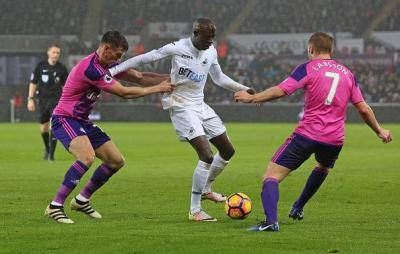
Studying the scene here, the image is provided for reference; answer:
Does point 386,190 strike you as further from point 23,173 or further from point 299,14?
point 299,14

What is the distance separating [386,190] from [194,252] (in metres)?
6.57

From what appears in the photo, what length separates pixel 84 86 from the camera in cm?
1043

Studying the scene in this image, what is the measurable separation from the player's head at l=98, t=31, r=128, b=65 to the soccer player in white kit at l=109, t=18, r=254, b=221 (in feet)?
0.84

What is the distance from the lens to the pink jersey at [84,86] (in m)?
10.2

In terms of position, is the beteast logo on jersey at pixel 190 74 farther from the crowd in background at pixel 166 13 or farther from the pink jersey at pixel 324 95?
the crowd in background at pixel 166 13

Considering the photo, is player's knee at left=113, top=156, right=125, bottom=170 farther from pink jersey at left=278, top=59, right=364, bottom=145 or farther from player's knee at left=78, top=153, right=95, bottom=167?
pink jersey at left=278, top=59, right=364, bottom=145

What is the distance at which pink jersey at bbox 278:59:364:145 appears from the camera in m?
9.34

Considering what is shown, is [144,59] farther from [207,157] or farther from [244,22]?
[244,22]

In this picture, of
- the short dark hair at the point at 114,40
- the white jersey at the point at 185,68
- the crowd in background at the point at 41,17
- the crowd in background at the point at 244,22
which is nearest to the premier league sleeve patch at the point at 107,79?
the short dark hair at the point at 114,40

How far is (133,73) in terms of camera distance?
1071 centimetres

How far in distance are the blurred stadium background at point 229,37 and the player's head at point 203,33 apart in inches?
1308

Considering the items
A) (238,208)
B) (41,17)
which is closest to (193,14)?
(41,17)

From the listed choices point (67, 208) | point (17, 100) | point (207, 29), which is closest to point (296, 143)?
point (207, 29)

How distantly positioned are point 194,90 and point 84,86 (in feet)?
4.42
